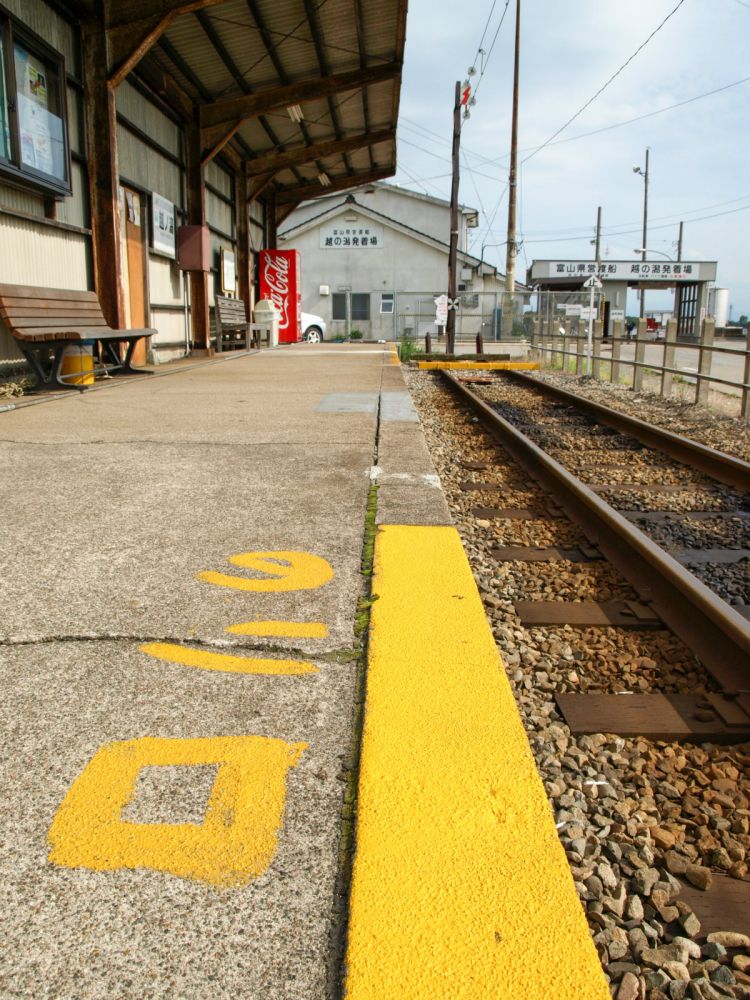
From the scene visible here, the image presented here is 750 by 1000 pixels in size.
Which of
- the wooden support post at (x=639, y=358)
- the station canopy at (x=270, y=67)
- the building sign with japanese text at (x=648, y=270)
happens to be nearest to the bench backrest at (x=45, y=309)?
the station canopy at (x=270, y=67)

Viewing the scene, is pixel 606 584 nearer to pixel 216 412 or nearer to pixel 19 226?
pixel 216 412

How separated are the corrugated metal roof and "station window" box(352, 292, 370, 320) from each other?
18.0m

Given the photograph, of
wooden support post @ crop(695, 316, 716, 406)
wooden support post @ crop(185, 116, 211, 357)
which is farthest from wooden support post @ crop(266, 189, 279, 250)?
wooden support post @ crop(695, 316, 716, 406)

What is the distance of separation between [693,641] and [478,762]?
4.00ft

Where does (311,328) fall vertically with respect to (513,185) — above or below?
below

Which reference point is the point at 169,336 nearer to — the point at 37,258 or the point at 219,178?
the point at 37,258

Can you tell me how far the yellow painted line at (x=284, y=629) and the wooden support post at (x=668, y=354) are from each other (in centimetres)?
1032

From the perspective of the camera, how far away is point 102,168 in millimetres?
11156

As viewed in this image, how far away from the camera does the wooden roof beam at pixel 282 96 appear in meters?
16.8

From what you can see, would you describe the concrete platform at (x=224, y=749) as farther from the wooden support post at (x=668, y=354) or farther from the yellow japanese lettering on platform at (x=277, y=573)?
the wooden support post at (x=668, y=354)

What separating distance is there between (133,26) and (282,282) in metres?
15.0

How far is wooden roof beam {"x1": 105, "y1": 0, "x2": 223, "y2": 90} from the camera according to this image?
10.9 m

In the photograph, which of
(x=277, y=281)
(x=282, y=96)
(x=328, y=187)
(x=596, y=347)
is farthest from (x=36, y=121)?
(x=328, y=187)

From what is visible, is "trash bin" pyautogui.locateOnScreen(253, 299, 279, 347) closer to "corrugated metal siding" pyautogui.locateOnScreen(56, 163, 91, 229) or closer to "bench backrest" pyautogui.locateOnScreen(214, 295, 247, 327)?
"bench backrest" pyautogui.locateOnScreen(214, 295, 247, 327)
